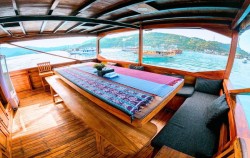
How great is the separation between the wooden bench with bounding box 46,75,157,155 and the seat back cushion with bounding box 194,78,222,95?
2254 mm

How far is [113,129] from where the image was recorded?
1.62 metres

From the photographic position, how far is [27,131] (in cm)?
267

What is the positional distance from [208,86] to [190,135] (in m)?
2.01

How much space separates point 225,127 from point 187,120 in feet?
1.78

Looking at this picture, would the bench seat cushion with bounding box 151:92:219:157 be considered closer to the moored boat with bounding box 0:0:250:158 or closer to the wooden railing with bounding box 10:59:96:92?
the moored boat with bounding box 0:0:250:158

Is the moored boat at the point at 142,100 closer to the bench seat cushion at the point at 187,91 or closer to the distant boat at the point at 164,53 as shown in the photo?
the bench seat cushion at the point at 187,91

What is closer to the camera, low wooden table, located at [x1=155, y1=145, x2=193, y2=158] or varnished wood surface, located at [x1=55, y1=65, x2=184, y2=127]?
low wooden table, located at [x1=155, y1=145, x2=193, y2=158]

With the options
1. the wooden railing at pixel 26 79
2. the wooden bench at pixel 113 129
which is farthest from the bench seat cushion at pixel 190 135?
the wooden railing at pixel 26 79

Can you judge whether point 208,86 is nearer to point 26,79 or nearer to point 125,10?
point 125,10

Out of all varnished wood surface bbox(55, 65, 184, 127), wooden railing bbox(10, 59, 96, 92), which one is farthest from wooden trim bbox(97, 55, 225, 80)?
wooden railing bbox(10, 59, 96, 92)

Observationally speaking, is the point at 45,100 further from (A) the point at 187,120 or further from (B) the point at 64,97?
(A) the point at 187,120

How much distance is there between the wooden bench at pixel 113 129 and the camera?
1.40 meters

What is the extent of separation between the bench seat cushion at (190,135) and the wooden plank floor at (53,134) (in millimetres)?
601

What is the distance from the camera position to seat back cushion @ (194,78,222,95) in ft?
10.2
